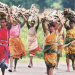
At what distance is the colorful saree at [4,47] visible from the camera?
A: 10633mm

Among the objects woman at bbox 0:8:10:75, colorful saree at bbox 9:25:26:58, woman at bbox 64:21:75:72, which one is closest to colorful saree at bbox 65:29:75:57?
woman at bbox 64:21:75:72

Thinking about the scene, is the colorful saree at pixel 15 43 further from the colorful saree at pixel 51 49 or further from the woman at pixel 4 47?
the colorful saree at pixel 51 49

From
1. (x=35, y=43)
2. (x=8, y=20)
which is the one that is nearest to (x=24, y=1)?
(x=35, y=43)

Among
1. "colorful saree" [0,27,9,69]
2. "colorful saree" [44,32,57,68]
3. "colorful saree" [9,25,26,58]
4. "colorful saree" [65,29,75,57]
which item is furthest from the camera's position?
"colorful saree" [65,29,75,57]

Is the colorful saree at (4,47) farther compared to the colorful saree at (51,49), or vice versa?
the colorful saree at (51,49)

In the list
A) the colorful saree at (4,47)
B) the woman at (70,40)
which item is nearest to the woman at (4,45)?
the colorful saree at (4,47)

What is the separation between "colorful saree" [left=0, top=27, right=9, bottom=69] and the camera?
1063cm

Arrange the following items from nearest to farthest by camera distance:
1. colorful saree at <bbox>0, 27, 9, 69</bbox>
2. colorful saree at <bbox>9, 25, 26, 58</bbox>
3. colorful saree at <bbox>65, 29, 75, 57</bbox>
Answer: colorful saree at <bbox>0, 27, 9, 69</bbox>, colorful saree at <bbox>9, 25, 26, 58</bbox>, colorful saree at <bbox>65, 29, 75, 57</bbox>

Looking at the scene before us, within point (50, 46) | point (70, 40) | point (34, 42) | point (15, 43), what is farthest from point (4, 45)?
point (34, 42)

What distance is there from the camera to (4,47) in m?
10.7

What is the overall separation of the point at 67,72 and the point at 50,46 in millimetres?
2983

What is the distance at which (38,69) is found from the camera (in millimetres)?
14250

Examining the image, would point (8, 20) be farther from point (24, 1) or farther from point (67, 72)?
point (24, 1)

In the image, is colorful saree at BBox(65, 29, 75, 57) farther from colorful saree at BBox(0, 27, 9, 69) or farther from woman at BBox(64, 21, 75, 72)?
colorful saree at BBox(0, 27, 9, 69)
